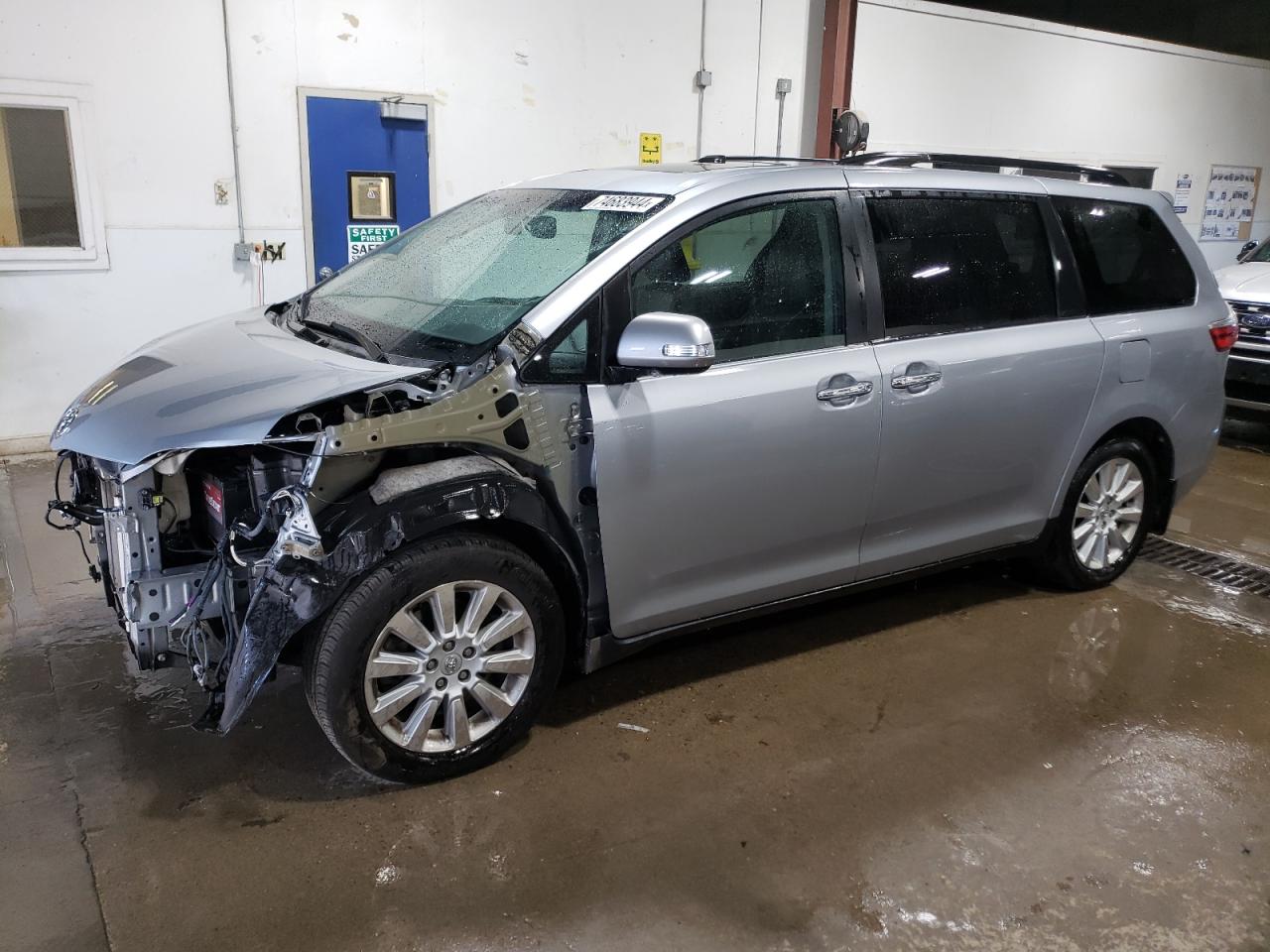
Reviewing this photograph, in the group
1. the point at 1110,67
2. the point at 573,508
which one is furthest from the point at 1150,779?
the point at 1110,67

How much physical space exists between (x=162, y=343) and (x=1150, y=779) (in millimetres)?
3414

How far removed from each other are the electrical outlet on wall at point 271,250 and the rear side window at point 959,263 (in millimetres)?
4446

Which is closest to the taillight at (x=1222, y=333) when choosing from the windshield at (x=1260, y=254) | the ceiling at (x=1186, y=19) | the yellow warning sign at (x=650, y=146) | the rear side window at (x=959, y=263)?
the rear side window at (x=959, y=263)

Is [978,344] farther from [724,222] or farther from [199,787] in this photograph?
[199,787]

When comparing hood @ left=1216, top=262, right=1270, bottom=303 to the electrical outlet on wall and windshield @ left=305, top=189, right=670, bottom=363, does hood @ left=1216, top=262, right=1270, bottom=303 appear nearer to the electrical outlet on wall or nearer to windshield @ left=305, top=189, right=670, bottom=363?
windshield @ left=305, top=189, right=670, bottom=363

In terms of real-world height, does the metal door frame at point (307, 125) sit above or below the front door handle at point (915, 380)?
above

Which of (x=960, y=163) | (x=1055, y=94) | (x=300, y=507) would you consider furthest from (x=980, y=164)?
(x=1055, y=94)

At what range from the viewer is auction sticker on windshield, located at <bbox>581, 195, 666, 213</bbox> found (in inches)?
118

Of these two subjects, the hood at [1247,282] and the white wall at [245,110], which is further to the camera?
the hood at [1247,282]

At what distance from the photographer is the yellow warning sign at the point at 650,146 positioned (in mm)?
7629

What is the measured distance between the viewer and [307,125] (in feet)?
20.8

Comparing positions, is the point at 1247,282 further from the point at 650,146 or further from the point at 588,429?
the point at 588,429

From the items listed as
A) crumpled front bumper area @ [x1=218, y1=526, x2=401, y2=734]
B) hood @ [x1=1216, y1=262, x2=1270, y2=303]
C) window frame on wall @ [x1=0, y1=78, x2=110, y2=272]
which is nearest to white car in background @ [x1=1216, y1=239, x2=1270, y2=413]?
hood @ [x1=1216, y1=262, x2=1270, y2=303]

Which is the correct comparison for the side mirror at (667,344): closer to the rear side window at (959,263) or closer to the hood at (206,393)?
the hood at (206,393)
